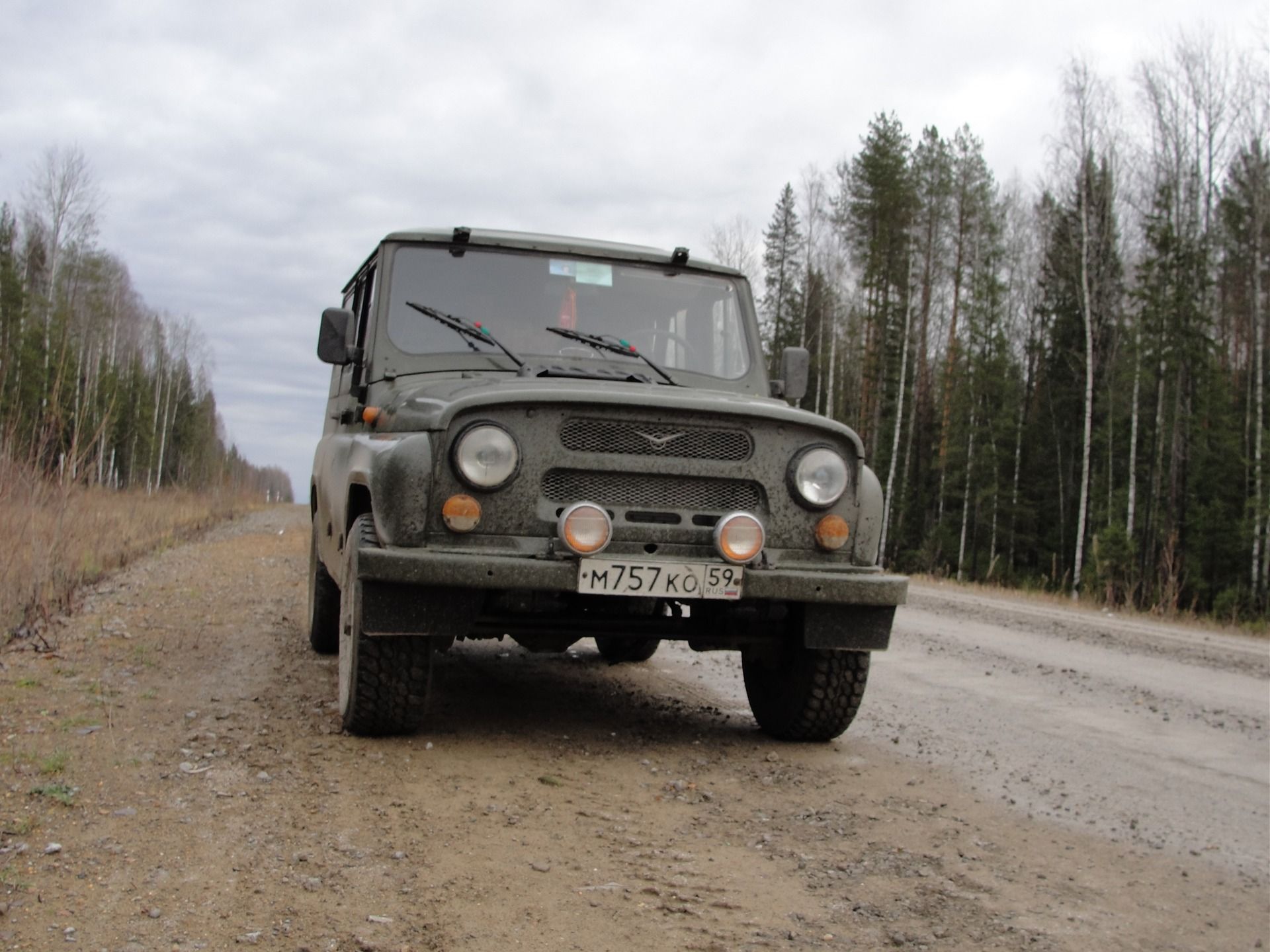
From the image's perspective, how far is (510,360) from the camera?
5070mm

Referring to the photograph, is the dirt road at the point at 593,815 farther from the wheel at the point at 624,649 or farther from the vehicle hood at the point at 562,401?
the vehicle hood at the point at 562,401

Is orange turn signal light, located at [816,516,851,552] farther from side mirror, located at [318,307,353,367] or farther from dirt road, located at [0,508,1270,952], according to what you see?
side mirror, located at [318,307,353,367]

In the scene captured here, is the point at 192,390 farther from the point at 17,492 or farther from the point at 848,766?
the point at 848,766

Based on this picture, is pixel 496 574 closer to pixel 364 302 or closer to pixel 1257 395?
pixel 364 302

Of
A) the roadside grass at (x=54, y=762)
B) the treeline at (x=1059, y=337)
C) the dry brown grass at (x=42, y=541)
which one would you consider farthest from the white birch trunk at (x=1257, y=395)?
the roadside grass at (x=54, y=762)

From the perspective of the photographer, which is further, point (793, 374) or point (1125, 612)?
point (1125, 612)

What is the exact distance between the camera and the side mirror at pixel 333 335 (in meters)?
5.23

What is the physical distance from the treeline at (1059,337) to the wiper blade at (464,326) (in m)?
22.5

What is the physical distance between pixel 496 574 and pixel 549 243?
2110mm

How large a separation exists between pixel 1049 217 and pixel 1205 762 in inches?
1446

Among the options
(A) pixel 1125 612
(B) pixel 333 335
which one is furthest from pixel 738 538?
(A) pixel 1125 612

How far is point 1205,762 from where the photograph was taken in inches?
203

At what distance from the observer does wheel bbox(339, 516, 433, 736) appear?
4160 millimetres

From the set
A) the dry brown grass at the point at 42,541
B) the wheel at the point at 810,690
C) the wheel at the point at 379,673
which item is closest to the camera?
the wheel at the point at 379,673
